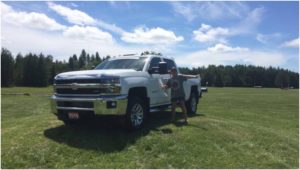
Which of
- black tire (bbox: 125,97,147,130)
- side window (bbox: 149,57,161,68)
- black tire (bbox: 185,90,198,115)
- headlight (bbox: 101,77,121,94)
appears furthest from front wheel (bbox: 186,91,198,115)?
headlight (bbox: 101,77,121,94)

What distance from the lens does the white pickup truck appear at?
29.5 ft

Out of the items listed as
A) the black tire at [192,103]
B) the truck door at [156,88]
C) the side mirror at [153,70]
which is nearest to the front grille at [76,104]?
the truck door at [156,88]

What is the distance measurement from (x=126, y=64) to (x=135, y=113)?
6.08ft

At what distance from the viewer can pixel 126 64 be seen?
1103cm

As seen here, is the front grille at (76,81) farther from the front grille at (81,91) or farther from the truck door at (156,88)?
the truck door at (156,88)

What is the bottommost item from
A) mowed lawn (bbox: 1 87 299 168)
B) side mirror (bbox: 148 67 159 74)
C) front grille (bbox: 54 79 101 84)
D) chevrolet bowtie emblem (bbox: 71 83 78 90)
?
mowed lawn (bbox: 1 87 299 168)

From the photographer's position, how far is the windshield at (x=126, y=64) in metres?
10.8

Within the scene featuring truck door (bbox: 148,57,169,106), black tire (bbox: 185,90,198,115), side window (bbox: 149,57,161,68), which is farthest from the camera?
black tire (bbox: 185,90,198,115)

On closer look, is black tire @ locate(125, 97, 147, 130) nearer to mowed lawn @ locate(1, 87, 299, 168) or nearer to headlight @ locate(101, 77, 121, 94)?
mowed lawn @ locate(1, 87, 299, 168)

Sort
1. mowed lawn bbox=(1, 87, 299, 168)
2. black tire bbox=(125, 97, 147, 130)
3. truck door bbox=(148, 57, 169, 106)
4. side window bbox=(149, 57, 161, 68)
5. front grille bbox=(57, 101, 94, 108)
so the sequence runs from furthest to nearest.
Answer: side window bbox=(149, 57, 161, 68) < truck door bbox=(148, 57, 169, 106) < black tire bbox=(125, 97, 147, 130) < front grille bbox=(57, 101, 94, 108) < mowed lawn bbox=(1, 87, 299, 168)

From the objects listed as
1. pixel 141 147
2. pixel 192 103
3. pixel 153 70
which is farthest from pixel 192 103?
pixel 141 147

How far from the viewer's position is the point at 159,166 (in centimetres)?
790

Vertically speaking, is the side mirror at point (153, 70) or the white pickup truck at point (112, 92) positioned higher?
the side mirror at point (153, 70)

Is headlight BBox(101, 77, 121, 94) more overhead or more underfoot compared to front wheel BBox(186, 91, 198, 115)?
more overhead
